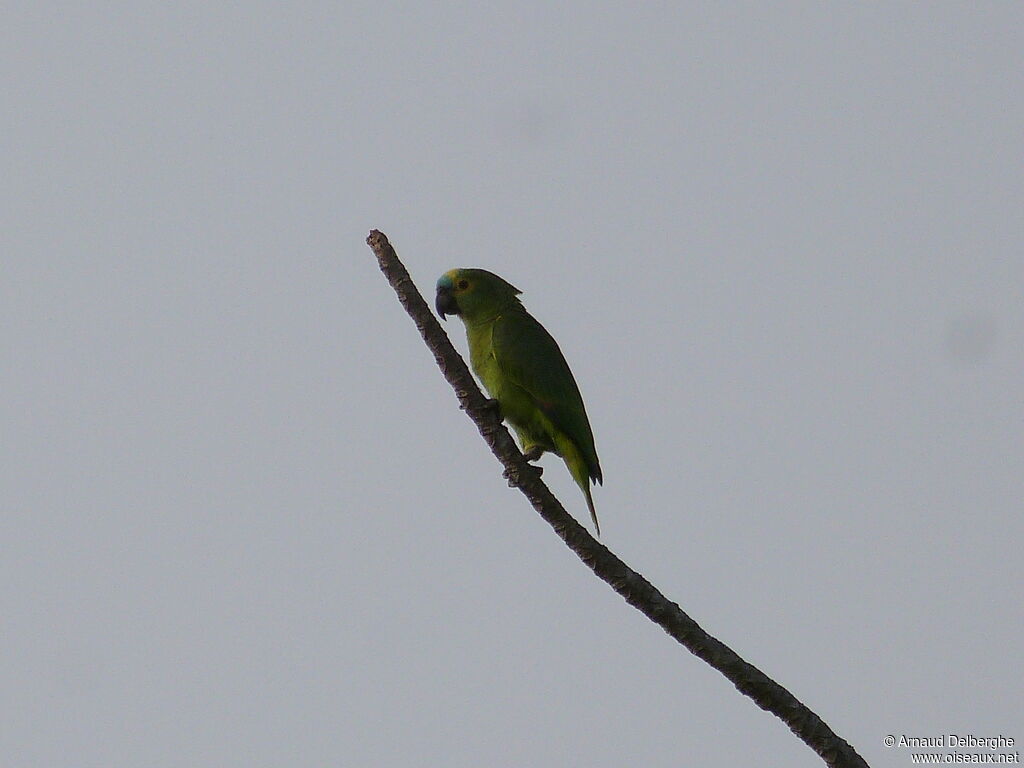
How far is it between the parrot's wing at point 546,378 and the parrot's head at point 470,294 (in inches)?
14.5

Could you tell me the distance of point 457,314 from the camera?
8281mm

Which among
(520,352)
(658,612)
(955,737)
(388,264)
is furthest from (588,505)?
(955,737)

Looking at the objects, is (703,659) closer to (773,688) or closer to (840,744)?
(773,688)

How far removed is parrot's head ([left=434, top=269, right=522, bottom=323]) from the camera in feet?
26.6

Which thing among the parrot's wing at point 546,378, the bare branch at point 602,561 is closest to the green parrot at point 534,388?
the parrot's wing at point 546,378

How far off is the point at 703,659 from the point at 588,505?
6.20 feet

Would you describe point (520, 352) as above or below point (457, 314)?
below

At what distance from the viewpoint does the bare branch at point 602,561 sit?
555 cm

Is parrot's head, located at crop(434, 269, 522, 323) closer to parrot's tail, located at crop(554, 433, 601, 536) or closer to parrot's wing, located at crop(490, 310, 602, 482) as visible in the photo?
parrot's wing, located at crop(490, 310, 602, 482)

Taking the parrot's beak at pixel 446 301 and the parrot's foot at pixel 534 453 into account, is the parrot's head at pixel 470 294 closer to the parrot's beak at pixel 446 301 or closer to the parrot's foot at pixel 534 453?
the parrot's beak at pixel 446 301

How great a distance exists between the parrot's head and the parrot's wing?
0.37 m

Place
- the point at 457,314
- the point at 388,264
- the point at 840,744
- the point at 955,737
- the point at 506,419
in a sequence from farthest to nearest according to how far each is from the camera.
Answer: the point at 457,314 → the point at 506,419 → the point at 955,737 → the point at 388,264 → the point at 840,744

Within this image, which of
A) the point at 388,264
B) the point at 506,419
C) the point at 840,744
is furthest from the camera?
the point at 506,419


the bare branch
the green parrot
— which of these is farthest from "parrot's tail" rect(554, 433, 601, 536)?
the bare branch
